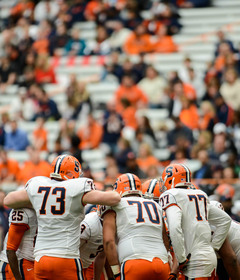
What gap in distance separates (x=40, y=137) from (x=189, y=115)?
3695mm

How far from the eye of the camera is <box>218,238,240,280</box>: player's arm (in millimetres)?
7590

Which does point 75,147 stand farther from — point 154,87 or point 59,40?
point 59,40

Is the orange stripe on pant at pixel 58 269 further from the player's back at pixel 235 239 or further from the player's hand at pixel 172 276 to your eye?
the player's back at pixel 235 239

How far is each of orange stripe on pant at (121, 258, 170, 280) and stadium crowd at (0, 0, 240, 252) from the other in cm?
370

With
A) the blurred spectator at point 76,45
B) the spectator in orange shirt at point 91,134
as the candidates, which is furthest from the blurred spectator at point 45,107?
the blurred spectator at point 76,45

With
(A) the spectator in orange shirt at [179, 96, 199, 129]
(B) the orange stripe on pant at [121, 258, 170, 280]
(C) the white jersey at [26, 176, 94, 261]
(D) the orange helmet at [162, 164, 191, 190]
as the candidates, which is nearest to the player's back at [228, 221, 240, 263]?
(D) the orange helmet at [162, 164, 191, 190]

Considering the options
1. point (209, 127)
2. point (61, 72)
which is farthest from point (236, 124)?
point (61, 72)

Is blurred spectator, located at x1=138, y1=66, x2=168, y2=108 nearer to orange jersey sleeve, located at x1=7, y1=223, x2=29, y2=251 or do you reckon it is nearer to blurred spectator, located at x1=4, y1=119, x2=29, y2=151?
blurred spectator, located at x1=4, y1=119, x2=29, y2=151

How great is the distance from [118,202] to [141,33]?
12.3 m

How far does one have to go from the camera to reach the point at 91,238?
7512 mm

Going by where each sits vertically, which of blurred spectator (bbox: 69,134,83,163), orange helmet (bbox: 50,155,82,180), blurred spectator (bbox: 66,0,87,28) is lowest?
blurred spectator (bbox: 69,134,83,163)

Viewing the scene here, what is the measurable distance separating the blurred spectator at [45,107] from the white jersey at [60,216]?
10102 mm

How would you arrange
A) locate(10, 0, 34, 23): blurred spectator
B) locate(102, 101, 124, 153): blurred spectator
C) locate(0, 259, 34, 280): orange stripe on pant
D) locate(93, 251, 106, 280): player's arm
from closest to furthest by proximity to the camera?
locate(0, 259, 34, 280): orange stripe on pant
locate(93, 251, 106, 280): player's arm
locate(102, 101, 124, 153): blurred spectator
locate(10, 0, 34, 23): blurred spectator

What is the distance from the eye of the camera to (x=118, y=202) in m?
7.00
